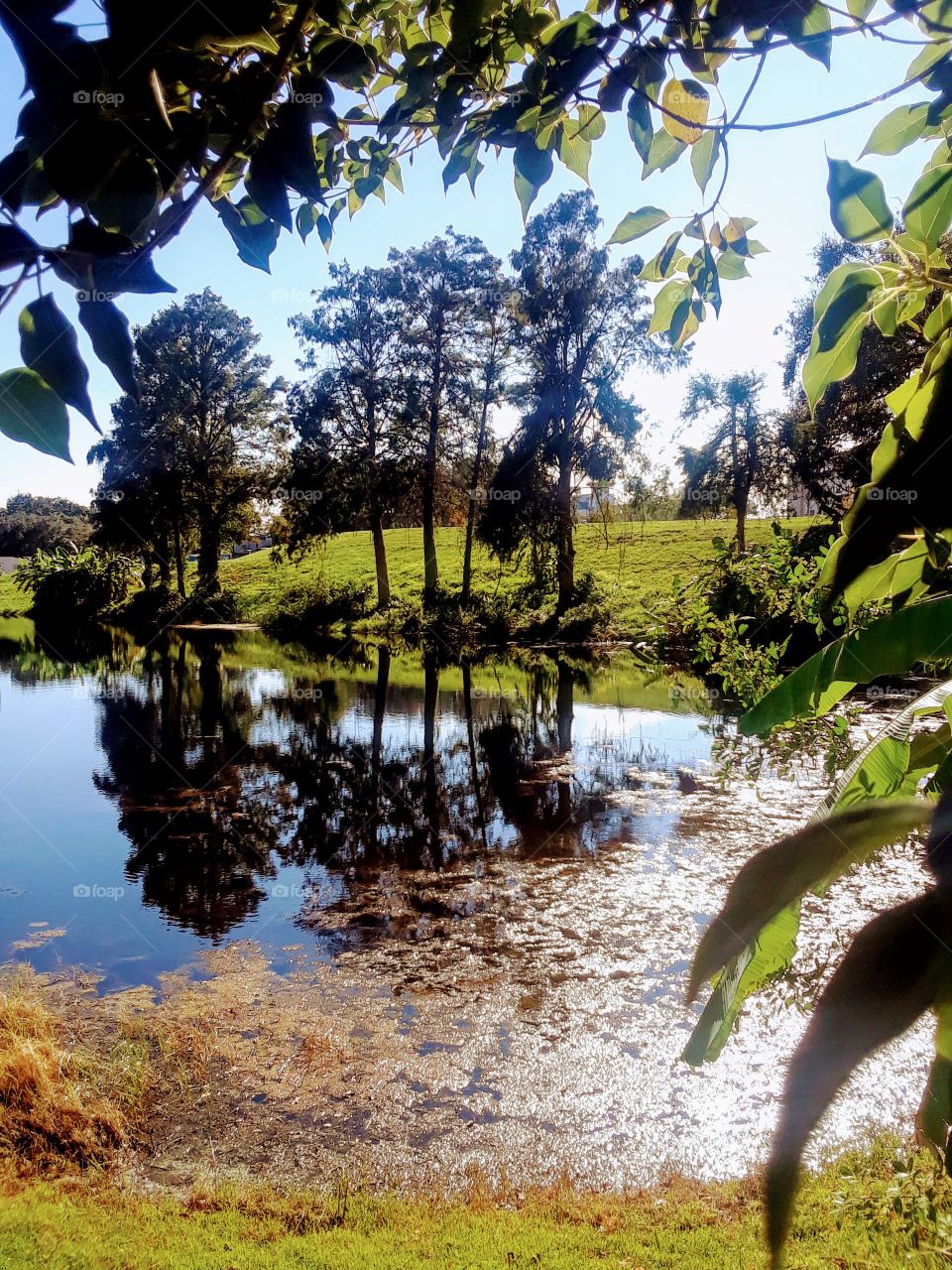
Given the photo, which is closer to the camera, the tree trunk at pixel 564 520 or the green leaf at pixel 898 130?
the green leaf at pixel 898 130

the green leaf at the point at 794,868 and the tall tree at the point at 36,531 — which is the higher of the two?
the tall tree at the point at 36,531

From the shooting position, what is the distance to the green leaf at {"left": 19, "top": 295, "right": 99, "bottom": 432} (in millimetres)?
584

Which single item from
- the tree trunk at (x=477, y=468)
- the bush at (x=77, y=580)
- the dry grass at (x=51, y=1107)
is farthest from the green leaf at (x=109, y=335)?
the bush at (x=77, y=580)

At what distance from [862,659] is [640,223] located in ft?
2.41

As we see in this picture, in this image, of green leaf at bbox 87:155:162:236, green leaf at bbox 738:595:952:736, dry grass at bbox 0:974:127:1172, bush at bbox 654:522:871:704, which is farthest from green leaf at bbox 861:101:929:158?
dry grass at bbox 0:974:127:1172

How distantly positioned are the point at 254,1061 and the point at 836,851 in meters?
7.01

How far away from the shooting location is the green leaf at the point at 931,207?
0.81 metres

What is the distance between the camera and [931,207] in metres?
0.82

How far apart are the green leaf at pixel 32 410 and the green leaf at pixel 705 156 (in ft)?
3.61

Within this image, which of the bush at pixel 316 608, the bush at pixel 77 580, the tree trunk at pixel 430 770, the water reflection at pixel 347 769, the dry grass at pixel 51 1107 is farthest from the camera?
the bush at pixel 77 580

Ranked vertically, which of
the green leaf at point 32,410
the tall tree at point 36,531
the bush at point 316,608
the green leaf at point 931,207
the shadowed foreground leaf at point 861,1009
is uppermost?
the tall tree at point 36,531

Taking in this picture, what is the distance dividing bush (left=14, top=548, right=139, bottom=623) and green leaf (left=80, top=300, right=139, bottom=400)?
4658 cm

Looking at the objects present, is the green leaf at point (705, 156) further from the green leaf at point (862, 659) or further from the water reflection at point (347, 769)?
the water reflection at point (347, 769)

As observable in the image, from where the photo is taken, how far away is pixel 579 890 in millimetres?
9375
